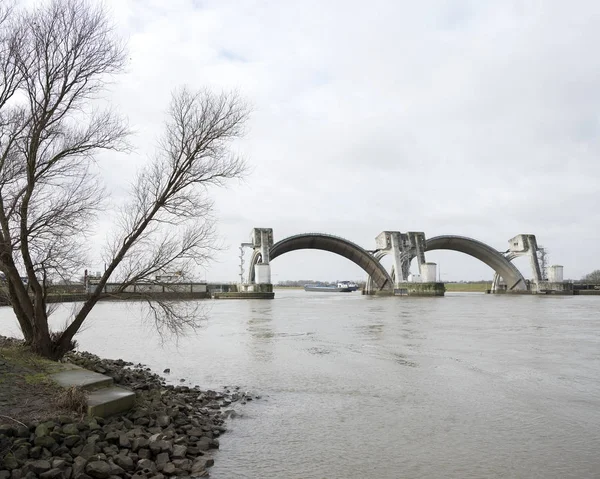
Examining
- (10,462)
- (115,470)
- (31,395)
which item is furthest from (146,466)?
(31,395)

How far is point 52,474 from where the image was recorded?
543cm

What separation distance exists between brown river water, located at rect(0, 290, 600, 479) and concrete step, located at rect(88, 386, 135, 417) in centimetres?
186

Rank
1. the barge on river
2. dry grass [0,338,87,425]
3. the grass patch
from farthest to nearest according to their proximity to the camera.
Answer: the barge on river → the grass patch → dry grass [0,338,87,425]

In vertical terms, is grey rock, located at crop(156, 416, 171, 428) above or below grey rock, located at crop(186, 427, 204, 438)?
above

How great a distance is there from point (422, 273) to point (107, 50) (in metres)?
71.8

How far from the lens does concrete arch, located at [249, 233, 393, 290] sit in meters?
77.9

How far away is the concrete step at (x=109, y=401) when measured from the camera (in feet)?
24.3

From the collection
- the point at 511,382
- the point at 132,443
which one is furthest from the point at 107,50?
the point at 511,382

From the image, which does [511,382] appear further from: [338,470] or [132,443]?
[132,443]

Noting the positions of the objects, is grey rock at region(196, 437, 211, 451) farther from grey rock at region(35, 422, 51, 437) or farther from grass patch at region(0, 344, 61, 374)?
grass patch at region(0, 344, 61, 374)

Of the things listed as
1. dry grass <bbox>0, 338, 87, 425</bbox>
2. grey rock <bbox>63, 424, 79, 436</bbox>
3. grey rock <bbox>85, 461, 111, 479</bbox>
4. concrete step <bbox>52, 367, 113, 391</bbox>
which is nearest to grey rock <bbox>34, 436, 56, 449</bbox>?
grey rock <bbox>63, 424, 79, 436</bbox>

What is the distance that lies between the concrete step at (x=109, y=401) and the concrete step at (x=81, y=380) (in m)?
0.14

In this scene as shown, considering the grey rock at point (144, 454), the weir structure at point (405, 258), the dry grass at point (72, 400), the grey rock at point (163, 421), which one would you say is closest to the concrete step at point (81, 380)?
the dry grass at point (72, 400)

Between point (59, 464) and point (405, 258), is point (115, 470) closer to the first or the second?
point (59, 464)
